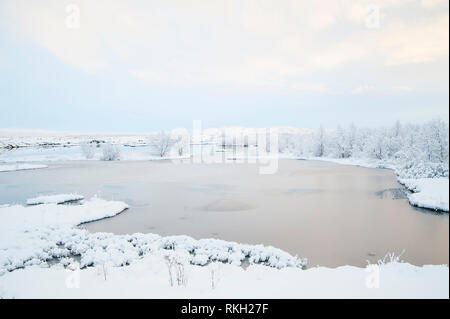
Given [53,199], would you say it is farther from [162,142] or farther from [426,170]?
[162,142]

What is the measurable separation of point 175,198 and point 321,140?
44.7 meters

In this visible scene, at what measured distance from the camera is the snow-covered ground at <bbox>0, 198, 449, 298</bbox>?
17.7 feet

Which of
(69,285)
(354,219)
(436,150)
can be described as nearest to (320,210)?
(354,219)

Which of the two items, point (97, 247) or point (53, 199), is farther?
point (53, 199)

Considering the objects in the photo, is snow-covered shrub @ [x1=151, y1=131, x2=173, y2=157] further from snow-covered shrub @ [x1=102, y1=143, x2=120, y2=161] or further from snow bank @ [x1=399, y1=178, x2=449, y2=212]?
snow bank @ [x1=399, y1=178, x2=449, y2=212]

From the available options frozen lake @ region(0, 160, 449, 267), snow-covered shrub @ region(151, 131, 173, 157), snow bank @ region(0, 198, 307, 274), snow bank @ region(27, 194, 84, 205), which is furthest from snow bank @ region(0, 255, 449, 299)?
snow-covered shrub @ region(151, 131, 173, 157)

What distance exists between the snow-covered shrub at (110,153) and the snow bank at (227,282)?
131ft

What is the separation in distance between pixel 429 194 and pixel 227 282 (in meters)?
16.8

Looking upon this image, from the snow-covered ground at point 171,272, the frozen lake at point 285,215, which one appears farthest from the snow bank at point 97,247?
the frozen lake at point 285,215

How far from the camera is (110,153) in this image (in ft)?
145

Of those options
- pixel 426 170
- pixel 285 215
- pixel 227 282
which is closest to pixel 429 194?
pixel 426 170

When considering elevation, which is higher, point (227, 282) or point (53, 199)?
point (227, 282)

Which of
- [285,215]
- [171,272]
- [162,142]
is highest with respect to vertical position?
[162,142]

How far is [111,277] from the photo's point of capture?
6.39m
